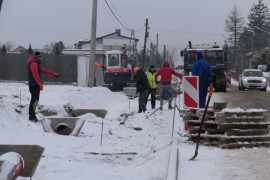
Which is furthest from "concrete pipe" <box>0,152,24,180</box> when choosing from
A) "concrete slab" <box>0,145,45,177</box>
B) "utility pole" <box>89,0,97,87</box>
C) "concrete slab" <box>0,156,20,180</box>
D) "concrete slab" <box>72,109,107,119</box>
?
"utility pole" <box>89,0,97,87</box>

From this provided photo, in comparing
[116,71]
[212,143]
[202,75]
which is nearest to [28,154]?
[212,143]

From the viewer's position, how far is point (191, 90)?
10.0 meters

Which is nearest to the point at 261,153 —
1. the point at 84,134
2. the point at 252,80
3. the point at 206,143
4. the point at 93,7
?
the point at 206,143

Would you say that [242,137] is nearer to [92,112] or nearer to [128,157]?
[128,157]

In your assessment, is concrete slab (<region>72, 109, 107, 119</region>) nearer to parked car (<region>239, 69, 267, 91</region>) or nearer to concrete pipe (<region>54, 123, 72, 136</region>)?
concrete pipe (<region>54, 123, 72, 136</region>)

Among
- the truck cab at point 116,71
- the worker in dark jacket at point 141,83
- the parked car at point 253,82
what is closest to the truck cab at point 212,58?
the parked car at point 253,82

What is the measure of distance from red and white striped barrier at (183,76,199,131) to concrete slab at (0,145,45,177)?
168 inches

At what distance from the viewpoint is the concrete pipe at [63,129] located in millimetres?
10422

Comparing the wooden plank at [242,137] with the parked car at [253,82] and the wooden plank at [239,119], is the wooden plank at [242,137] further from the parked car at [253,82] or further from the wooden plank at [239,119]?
the parked car at [253,82]

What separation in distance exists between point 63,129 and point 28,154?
431 centimetres

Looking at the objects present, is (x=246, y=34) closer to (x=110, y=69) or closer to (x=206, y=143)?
(x=110, y=69)

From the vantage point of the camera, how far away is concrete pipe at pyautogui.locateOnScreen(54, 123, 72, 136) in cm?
1042

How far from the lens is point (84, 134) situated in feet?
36.4

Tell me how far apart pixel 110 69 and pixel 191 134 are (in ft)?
83.8
